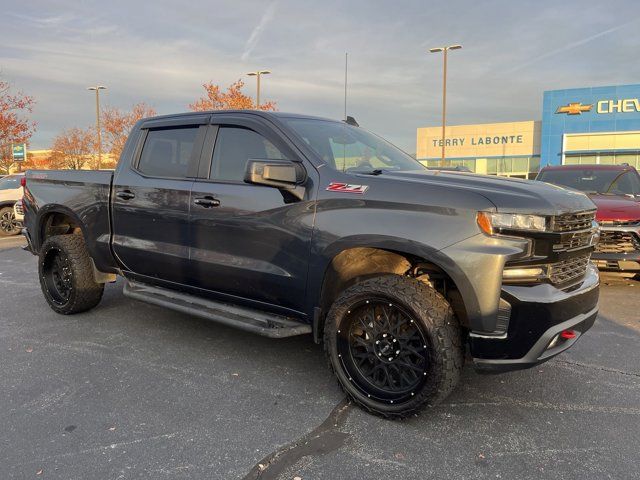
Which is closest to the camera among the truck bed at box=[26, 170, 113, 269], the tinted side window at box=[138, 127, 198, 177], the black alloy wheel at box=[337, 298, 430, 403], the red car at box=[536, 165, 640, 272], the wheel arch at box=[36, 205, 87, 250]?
the black alloy wheel at box=[337, 298, 430, 403]

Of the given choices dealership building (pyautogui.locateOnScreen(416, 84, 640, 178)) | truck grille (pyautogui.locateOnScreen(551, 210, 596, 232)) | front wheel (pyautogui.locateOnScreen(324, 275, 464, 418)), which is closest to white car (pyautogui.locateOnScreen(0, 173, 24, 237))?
front wheel (pyautogui.locateOnScreen(324, 275, 464, 418))

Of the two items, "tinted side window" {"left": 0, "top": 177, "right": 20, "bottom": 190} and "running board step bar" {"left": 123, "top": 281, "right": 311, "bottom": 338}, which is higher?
"tinted side window" {"left": 0, "top": 177, "right": 20, "bottom": 190}

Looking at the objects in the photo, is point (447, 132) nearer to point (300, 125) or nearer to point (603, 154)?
point (603, 154)

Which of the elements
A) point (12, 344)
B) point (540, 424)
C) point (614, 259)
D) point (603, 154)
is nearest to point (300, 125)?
point (540, 424)

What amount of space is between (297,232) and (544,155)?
47.0 metres

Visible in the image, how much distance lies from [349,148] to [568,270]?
1.77 metres

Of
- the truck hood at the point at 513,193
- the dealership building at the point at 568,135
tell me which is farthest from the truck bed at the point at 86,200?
the dealership building at the point at 568,135

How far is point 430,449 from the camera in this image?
278 centimetres

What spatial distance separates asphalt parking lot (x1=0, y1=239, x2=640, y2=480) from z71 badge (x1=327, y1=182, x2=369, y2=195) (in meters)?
1.40

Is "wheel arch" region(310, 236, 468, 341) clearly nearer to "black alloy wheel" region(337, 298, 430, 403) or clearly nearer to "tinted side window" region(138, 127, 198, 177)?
"black alloy wheel" region(337, 298, 430, 403)

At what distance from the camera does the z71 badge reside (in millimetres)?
3150

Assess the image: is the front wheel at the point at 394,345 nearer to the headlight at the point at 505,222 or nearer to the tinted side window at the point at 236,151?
the headlight at the point at 505,222

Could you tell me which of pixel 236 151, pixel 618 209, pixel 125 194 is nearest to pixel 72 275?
pixel 125 194

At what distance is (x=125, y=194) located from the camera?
4457mm
